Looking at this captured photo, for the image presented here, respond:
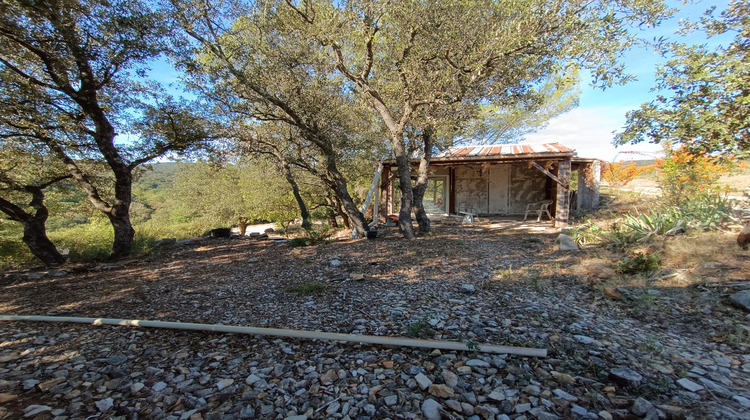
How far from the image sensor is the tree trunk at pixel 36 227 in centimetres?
652

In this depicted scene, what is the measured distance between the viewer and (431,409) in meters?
1.69

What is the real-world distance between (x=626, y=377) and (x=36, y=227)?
10342mm

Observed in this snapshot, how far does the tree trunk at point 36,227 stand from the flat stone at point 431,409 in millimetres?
9111

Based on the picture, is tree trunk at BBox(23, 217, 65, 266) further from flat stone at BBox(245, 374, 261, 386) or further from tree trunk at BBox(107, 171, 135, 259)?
flat stone at BBox(245, 374, 261, 386)

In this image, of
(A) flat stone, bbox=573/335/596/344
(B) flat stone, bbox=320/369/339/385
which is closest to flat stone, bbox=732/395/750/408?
(A) flat stone, bbox=573/335/596/344

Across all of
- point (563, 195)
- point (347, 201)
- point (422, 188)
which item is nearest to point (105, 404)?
point (347, 201)

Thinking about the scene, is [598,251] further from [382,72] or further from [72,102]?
[72,102]

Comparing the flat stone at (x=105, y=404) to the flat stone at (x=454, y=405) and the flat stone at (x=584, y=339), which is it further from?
the flat stone at (x=584, y=339)

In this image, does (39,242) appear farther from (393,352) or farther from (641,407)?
(641,407)

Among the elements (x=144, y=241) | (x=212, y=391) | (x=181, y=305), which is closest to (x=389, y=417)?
(x=212, y=391)

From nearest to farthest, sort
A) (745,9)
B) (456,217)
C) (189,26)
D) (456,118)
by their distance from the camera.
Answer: (745,9)
(189,26)
(456,118)
(456,217)

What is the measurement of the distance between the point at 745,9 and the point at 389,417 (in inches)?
311

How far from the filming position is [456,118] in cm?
680

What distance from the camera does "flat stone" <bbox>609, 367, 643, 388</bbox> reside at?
1814mm
